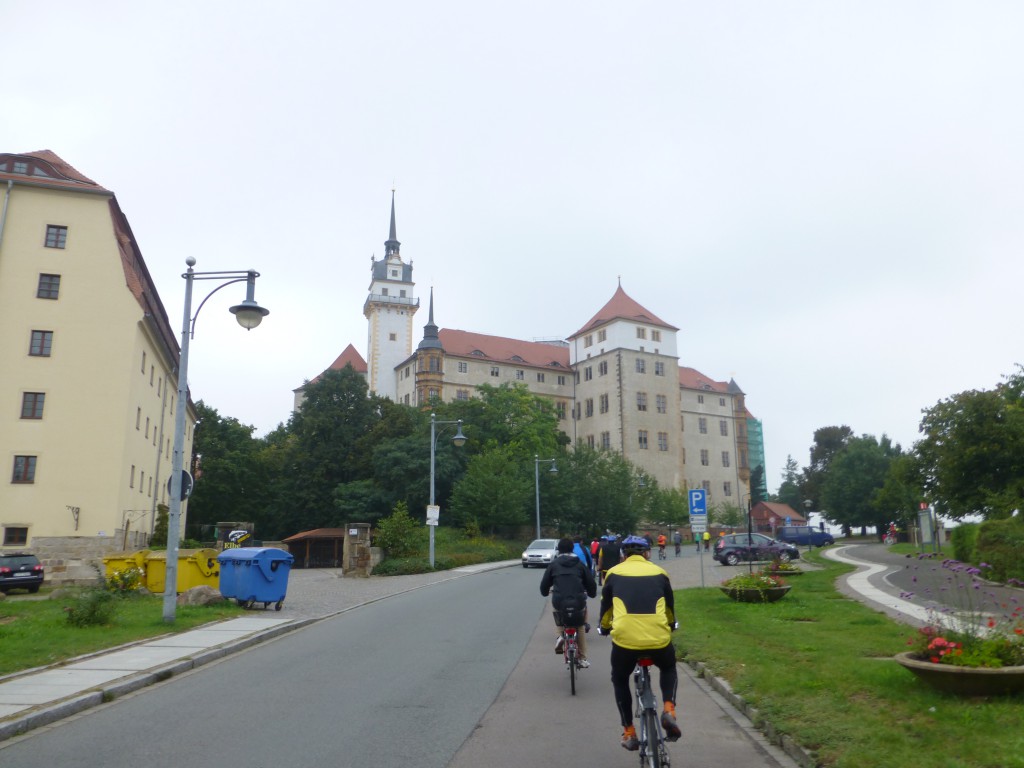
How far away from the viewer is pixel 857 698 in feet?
26.4

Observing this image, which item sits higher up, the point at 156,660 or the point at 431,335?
the point at 431,335

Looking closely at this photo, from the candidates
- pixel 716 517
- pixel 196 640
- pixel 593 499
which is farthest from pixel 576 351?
pixel 196 640

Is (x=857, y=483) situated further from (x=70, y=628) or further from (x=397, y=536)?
(x=70, y=628)

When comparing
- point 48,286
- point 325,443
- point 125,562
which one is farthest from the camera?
point 325,443

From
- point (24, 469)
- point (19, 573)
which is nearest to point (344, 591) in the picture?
point (19, 573)

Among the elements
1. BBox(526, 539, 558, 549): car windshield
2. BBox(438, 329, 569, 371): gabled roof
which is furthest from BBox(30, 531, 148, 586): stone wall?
BBox(438, 329, 569, 371): gabled roof

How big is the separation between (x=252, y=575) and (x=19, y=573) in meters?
11.6

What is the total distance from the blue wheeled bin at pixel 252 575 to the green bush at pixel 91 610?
4293 mm

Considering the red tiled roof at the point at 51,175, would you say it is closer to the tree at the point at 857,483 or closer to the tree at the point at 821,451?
the tree at the point at 857,483

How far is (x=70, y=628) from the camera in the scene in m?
15.0

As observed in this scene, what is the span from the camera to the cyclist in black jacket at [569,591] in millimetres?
10430

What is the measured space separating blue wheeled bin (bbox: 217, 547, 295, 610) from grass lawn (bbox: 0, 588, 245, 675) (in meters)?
0.38

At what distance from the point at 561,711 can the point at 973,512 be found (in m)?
31.6

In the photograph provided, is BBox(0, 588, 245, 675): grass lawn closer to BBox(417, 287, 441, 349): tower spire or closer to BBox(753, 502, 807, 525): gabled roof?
BBox(417, 287, 441, 349): tower spire
